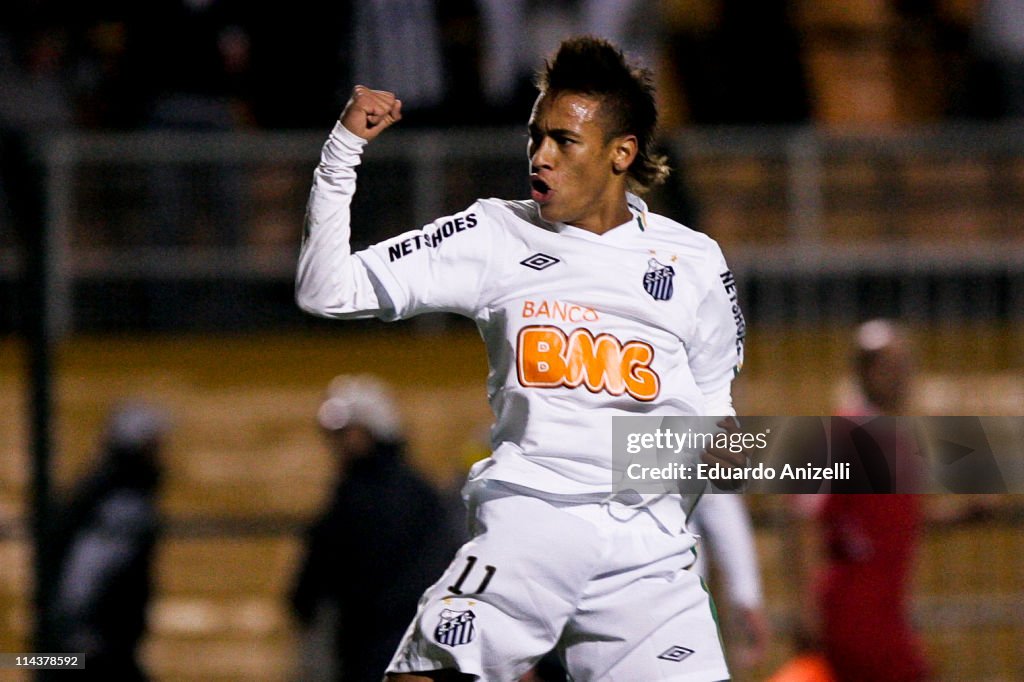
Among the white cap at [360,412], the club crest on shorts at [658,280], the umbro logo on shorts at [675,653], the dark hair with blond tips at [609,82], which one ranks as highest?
the dark hair with blond tips at [609,82]

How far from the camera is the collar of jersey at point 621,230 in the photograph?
4.46m

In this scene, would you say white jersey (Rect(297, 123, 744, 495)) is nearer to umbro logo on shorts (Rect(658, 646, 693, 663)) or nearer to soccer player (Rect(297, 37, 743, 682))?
soccer player (Rect(297, 37, 743, 682))

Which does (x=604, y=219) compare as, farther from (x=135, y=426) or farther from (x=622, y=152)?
(x=135, y=426)

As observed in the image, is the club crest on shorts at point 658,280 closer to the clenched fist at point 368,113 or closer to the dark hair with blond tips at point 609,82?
the dark hair with blond tips at point 609,82

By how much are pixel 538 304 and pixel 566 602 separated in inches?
26.8

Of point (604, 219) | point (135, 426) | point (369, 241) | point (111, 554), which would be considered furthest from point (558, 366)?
point (369, 241)

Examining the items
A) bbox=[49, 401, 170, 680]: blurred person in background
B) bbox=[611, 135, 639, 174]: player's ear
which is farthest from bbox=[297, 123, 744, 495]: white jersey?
bbox=[49, 401, 170, 680]: blurred person in background

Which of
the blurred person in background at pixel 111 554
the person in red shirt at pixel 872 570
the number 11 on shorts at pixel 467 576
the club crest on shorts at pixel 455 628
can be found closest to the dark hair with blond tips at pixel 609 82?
the number 11 on shorts at pixel 467 576

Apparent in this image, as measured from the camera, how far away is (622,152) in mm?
4473

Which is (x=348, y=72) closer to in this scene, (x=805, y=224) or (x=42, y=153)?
(x=42, y=153)

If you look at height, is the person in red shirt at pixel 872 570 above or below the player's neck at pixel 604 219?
below

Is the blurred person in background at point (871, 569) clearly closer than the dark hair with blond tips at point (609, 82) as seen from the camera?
No

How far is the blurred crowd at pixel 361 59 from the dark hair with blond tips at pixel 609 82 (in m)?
4.54

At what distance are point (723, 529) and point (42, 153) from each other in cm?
338
